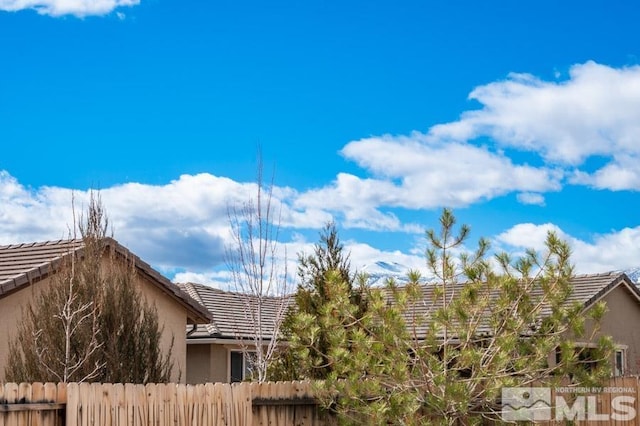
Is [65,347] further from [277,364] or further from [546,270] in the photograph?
[546,270]

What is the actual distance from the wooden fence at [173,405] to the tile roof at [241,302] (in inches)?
439

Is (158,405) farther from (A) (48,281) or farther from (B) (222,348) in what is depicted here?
(B) (222,348)

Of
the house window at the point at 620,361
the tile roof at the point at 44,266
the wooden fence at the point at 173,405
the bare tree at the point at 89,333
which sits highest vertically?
the tile roof at the point at 44,266

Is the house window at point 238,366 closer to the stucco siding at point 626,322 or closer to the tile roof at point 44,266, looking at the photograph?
the tile roof at point 44,266

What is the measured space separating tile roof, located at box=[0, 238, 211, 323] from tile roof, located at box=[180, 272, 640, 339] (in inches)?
96.5

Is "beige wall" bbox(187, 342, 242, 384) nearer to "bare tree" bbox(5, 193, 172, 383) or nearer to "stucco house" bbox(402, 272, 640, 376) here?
"stucco house" bbox(402, 272, 640, 376)

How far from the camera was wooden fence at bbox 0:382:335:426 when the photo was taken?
25.3ft

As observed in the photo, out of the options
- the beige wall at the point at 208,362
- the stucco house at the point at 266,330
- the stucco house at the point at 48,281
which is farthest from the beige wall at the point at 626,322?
the stucco house at the point at 48,281

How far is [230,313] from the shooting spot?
2478 centimetres

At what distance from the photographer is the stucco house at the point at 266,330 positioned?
22.4 m

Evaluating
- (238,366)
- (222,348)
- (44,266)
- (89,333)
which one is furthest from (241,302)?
(89,333)

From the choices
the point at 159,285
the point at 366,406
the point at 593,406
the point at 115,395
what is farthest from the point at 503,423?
the point at 159,285

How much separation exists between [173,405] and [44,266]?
8051 millimetres

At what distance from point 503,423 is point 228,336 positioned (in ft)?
43.6
